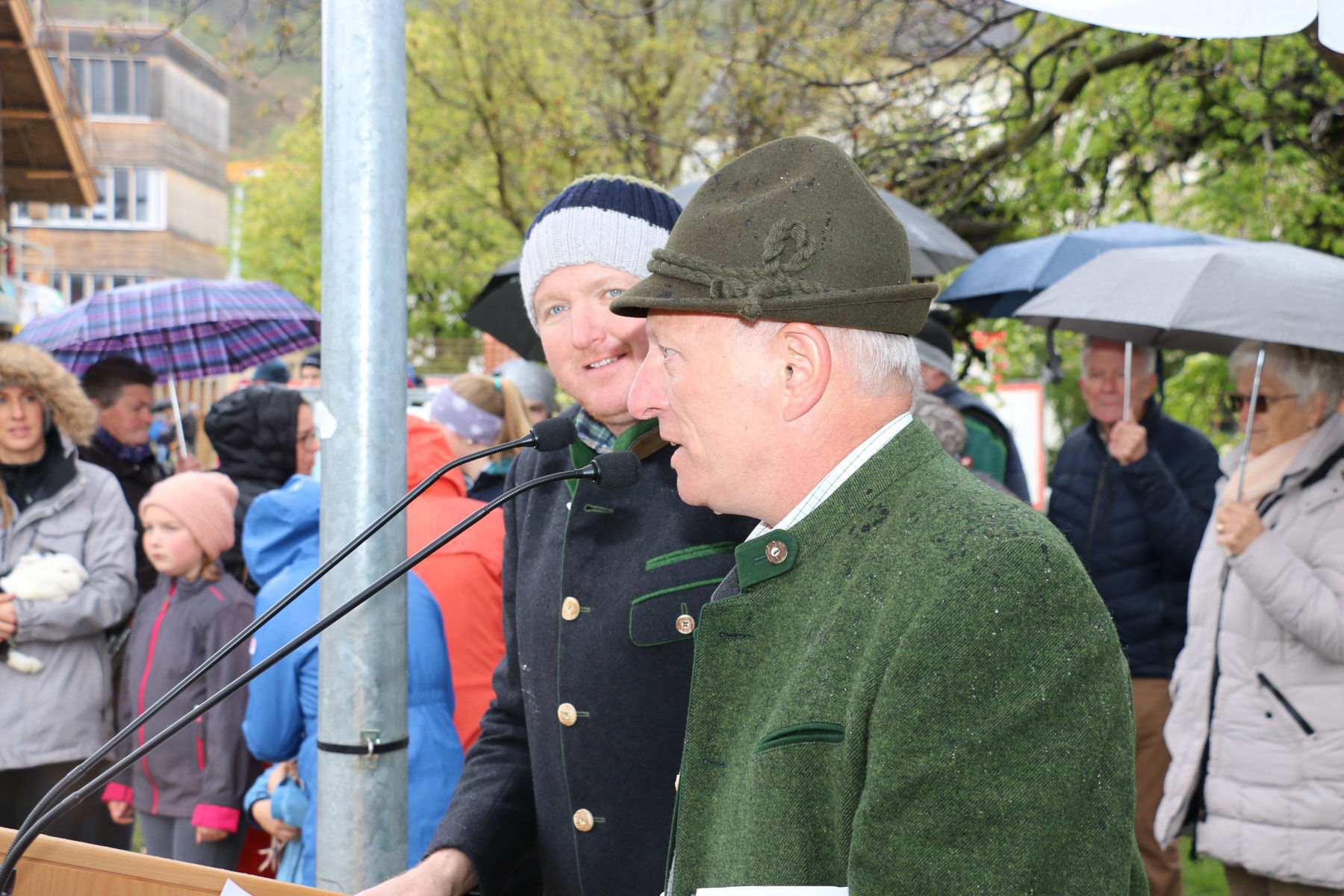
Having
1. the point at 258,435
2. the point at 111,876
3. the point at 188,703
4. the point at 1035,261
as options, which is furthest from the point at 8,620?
the point at 1035,261

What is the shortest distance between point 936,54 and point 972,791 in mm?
6988

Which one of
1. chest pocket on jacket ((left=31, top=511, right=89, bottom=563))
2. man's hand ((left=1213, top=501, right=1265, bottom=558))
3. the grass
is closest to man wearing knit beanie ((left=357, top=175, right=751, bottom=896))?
man's hand ((left=1213, top=501, right=1265, bottom=558))

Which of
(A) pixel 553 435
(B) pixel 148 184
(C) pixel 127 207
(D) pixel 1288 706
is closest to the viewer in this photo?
(A) pixel 553 435

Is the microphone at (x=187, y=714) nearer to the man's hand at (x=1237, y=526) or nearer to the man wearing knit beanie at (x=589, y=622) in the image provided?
the man wearing knit beanie at (x=589, y=622)

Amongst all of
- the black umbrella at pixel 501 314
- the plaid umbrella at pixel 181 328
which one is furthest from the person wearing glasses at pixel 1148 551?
the plaid umbrella at pixel 181 328

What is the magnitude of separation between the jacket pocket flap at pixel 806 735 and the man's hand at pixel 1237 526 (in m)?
2.84

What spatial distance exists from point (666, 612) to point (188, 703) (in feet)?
9.94

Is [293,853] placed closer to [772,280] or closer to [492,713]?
[492,713]

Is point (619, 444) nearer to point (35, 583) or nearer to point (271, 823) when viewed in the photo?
point (271, 823)

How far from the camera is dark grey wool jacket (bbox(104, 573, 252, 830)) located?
12.9ft

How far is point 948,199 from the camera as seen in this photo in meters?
7.97

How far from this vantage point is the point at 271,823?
3332 mm

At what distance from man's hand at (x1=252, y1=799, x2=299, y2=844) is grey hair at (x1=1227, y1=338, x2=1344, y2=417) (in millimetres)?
3344

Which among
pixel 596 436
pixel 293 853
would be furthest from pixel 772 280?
pixel 293 853
